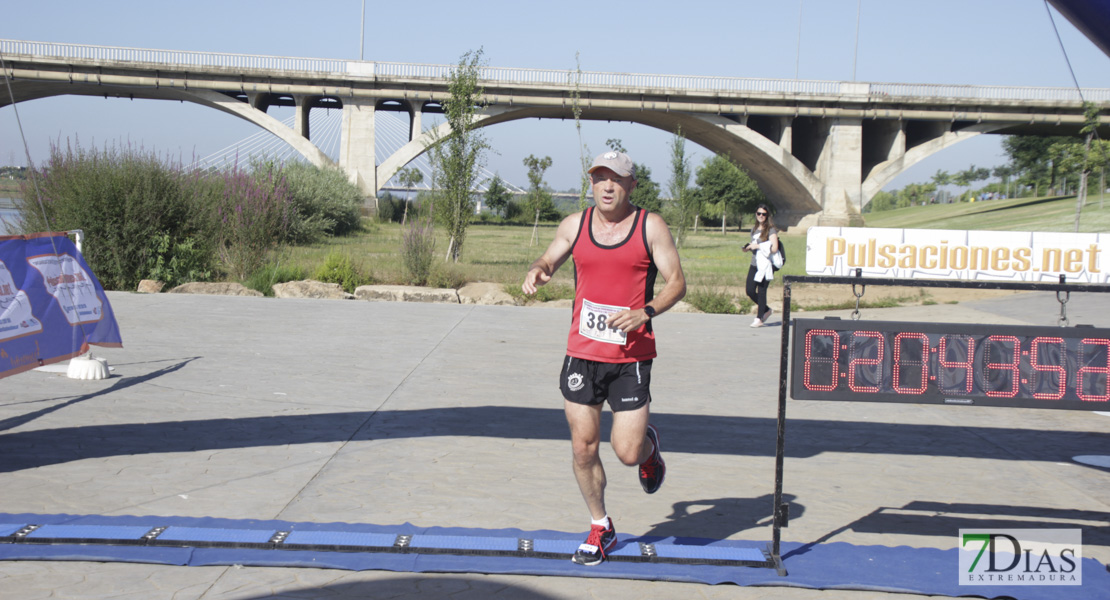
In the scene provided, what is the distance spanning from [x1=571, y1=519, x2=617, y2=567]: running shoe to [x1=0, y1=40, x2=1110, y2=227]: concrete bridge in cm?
4538

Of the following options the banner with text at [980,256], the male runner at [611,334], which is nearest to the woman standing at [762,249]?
the banner with text at [980,256]

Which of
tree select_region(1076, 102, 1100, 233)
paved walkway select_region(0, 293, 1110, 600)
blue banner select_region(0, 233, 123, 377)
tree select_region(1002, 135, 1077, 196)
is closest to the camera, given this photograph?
paved walkway select_region(0, 293, 1110, 600)

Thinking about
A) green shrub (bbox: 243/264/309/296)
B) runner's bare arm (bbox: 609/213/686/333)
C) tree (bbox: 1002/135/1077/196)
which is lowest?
green shrub (bbox: 243/264/309/296)

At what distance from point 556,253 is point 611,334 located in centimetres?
59

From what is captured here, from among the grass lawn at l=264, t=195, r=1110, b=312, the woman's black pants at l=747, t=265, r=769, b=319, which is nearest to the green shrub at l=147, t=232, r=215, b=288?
the grass lawn at l=264, t=195, r=1110, b=312

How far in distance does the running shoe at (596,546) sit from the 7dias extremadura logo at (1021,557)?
1679mm

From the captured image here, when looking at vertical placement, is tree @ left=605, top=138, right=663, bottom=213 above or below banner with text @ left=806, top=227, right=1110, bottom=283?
above

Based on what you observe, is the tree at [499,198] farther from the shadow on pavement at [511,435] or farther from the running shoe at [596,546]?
the running shoe at [596,546]

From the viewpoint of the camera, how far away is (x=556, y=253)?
175 inches

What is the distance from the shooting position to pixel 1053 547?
4.42m

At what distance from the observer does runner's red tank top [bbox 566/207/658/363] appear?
4137 mm

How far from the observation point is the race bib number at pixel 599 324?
4.12 m

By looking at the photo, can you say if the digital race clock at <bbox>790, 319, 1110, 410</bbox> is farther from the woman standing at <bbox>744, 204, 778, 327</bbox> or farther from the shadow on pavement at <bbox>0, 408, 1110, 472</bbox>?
the woman standing at <bbox>744, 204, 778, 327</bbox>

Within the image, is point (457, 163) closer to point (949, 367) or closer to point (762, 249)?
point (762, 249)
